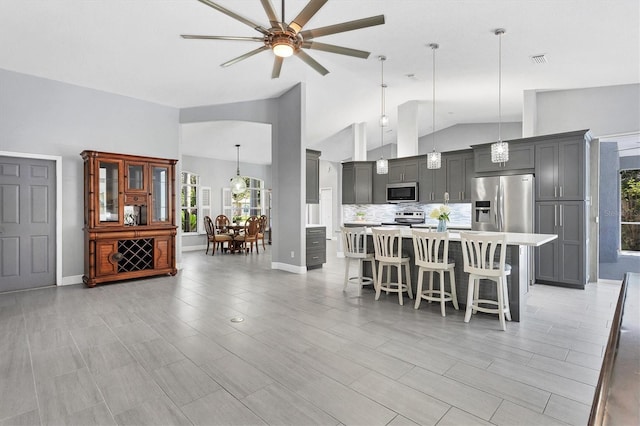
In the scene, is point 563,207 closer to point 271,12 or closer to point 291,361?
point 291,361

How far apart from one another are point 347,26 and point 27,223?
17.2 ft

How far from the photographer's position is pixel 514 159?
→ 560 cm

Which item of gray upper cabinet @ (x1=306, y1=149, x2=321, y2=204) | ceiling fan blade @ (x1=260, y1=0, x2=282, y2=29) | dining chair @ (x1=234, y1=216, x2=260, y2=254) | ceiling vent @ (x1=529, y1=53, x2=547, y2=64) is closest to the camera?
ceiling fan blade @ (x1=260, y1=0, x2=282, y2=29)

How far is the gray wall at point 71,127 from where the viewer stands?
4.75 m

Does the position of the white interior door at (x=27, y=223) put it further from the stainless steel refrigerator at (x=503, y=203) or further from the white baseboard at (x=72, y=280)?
the stainless steel refrigerator at (x=503, y=203)

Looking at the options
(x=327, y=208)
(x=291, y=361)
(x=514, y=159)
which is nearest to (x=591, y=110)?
(x=514, y=159)

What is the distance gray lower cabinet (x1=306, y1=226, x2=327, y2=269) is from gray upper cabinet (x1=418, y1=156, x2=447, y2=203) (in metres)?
2.51

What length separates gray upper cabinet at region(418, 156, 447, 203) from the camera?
23.3ft

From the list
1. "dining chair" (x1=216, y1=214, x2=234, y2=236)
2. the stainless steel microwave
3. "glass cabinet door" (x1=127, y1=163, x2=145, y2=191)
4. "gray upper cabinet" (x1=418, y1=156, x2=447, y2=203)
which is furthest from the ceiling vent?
"dining chair" (x1=216, y1=214, x2=234, y2=236)

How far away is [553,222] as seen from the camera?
5219 millimetres

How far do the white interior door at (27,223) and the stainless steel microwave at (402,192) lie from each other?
6.37 meters

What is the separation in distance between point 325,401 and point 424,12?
3829mm

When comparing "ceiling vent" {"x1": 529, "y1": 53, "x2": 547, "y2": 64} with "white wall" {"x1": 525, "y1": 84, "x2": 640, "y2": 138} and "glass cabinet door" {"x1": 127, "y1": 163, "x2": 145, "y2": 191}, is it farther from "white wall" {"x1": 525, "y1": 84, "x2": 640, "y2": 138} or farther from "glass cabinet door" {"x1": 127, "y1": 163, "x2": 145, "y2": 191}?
"glass cabinet door" {"x1": 127, "y1": 163, "x2": 145, "y2": 191}

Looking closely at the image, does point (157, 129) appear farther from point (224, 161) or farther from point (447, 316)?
point (447, 316)
